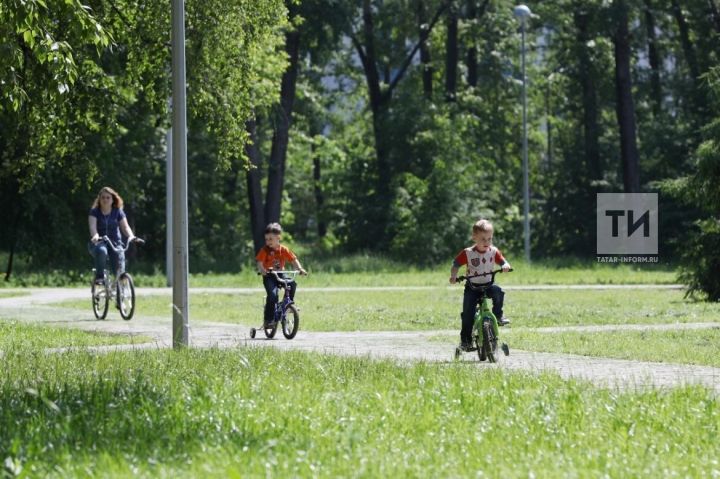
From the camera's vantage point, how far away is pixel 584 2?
5003 centimetres

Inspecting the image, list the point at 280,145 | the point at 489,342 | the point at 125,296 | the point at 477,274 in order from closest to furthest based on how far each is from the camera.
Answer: the point at 489,342 < the point at 477,274 < the point at 125,296 < the point at 280,145

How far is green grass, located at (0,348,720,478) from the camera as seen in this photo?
6.96 m

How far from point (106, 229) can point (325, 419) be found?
12.9m

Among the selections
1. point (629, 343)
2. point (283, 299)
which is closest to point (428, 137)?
point (283, 299)

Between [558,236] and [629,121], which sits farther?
[558,236]

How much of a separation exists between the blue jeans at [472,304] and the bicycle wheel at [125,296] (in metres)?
7.88

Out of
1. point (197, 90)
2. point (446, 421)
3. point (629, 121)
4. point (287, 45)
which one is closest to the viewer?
point (446, 421)

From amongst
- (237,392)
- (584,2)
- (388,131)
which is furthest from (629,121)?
(237,392)

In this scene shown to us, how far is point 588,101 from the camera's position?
185 feet

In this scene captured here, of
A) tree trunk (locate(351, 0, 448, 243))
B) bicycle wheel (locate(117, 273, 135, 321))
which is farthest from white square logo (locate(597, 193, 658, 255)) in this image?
bicycle wheel (locate(117, 273, 135, 321))

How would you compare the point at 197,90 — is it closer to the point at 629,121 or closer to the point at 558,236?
the point at 629,121

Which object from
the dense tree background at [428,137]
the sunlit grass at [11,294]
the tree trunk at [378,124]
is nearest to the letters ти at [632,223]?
the dense tree background at [428,137]

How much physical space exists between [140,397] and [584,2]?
43.0m

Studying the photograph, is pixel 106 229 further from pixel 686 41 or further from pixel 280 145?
pixel 686 41
